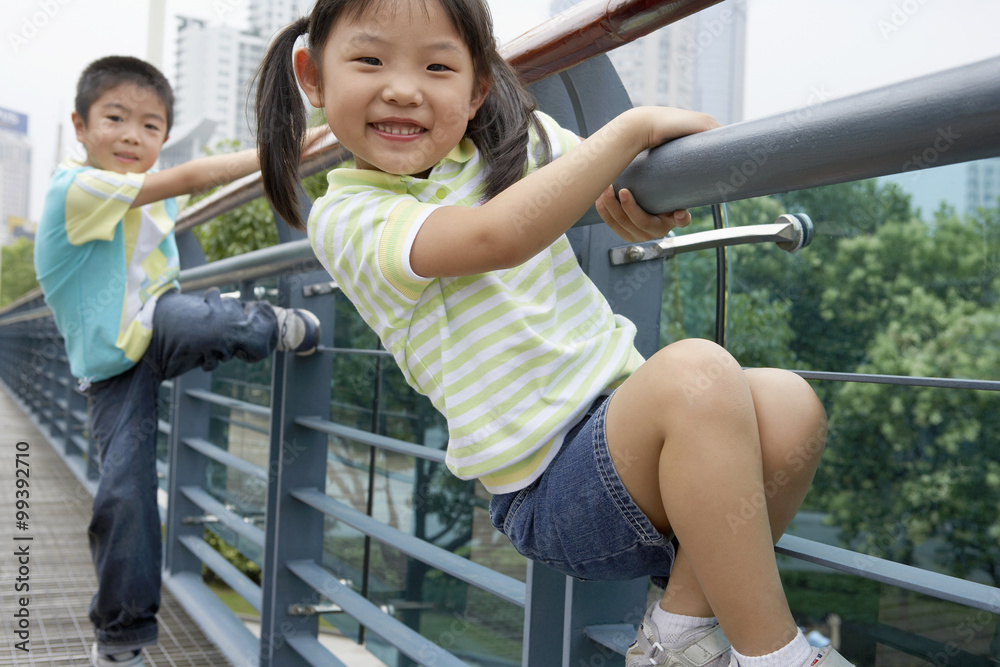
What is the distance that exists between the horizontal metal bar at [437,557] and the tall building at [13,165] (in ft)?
208

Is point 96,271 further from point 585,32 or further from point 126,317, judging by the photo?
point 585,32

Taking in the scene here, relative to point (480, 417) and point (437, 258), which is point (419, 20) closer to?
point (437, 258)

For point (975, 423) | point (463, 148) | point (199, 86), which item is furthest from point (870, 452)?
point (199, 86)

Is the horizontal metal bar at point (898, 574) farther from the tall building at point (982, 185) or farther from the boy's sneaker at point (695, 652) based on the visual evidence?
the tall building at point (982, 185)

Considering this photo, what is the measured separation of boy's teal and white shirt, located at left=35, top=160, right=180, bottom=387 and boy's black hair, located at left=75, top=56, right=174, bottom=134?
0.52 feet

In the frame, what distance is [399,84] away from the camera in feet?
2.74

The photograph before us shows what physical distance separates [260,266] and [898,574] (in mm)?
1450

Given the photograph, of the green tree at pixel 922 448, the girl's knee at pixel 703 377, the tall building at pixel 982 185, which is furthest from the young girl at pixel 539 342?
the green tree at pixel 922 448

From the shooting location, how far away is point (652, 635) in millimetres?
716

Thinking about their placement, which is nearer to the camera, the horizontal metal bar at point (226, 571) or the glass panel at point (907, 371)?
the horizontal metal bar at point (226, 571)

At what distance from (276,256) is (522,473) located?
1.06m

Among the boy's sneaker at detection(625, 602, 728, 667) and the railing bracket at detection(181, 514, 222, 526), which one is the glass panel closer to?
the railing bracket at detection(181, 514, 222, 526)

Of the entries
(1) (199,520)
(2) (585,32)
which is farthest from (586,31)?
(1) (199,520)

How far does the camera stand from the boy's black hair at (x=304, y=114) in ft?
2.88
